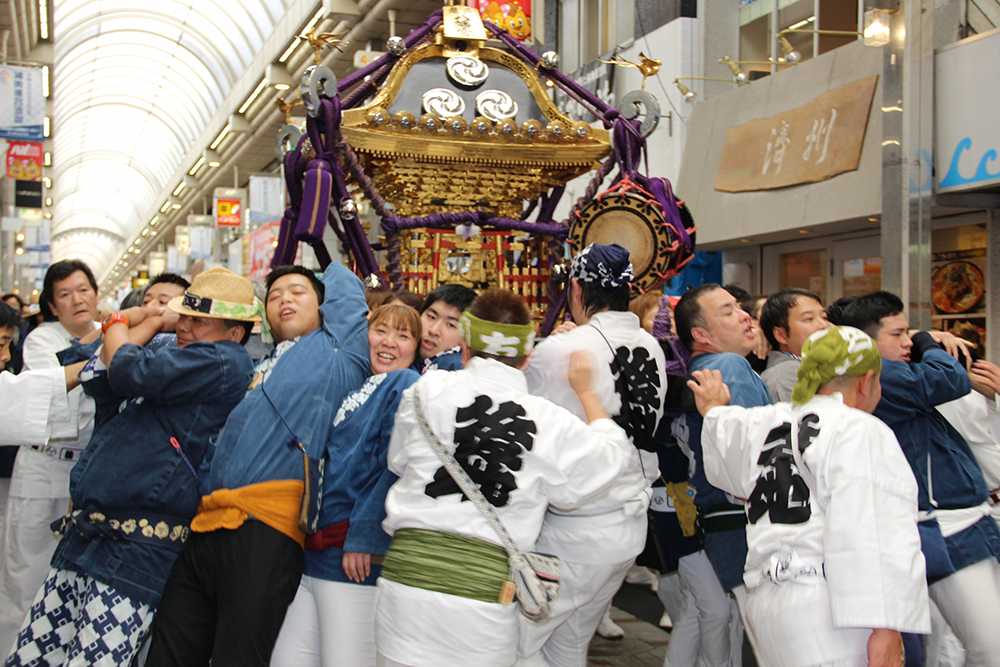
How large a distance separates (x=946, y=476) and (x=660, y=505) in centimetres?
107

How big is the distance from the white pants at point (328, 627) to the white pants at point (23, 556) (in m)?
1.52

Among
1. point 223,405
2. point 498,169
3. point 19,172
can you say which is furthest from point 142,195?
point 223,405

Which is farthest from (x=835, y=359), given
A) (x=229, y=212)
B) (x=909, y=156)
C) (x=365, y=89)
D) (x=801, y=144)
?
(x=229, y=212)

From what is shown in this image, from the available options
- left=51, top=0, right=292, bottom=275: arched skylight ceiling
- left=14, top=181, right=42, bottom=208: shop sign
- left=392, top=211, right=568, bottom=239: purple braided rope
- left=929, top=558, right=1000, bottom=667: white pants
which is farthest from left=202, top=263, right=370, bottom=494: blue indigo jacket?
left=14, top=181, right=42, bottom=208: shop sign

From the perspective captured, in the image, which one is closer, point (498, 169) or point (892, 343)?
point (892, 343)

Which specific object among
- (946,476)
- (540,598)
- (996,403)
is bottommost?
(540,598)

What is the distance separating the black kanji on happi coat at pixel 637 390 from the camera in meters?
2.69

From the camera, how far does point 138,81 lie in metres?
23.3

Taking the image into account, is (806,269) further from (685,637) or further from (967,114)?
(685,637)

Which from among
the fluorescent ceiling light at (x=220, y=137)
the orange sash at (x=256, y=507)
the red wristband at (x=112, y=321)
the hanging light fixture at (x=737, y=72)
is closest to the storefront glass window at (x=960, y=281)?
the hanging light fixture at (x=737, y=72)

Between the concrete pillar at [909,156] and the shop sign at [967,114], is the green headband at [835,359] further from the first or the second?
the shop sign at [967,114]

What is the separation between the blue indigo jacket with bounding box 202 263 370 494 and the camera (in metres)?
2.38

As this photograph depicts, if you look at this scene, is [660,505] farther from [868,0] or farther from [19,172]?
[19,172]

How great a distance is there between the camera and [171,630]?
2.32 m
